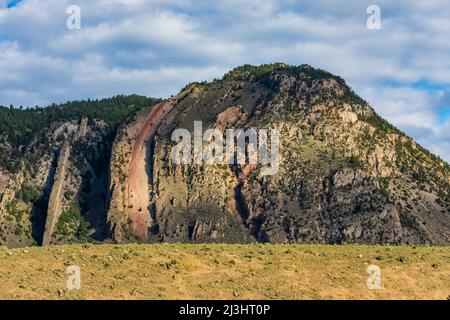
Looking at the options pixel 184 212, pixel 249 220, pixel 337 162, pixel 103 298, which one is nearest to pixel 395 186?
pixel 337 162

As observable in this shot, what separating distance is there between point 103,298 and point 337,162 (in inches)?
6433

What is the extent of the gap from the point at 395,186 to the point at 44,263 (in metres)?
162

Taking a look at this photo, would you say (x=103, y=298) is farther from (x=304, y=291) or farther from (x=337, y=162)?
(x=337, y=162)

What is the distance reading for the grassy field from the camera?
41.2m

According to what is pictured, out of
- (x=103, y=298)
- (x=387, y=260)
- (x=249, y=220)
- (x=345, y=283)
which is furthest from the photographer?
(x=249, y=220)

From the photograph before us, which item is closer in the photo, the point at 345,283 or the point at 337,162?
the point at 345,283

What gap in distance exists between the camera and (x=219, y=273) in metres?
44.7

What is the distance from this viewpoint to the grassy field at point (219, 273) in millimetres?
41250
